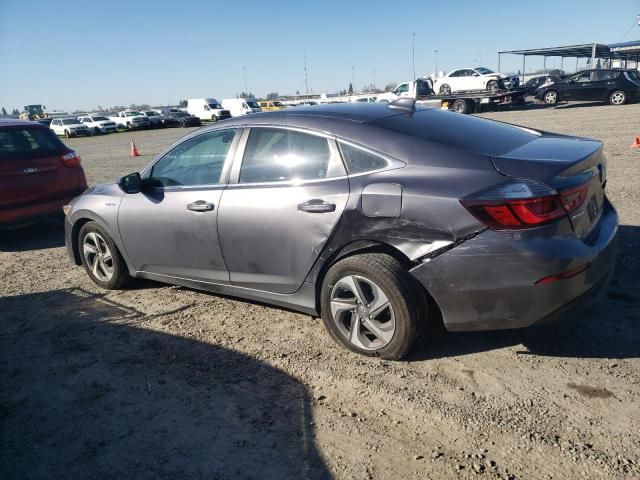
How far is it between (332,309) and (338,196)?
0.75 meters

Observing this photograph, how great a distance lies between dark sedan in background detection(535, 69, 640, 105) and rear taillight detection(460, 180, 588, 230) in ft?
86.3

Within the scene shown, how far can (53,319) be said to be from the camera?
4.38 metres

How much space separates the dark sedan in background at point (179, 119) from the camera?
Answer: 44.3 meters

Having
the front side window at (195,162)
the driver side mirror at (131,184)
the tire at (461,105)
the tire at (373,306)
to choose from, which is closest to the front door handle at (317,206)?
the tire at (373,306)

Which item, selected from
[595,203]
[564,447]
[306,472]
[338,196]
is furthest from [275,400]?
[595,203]

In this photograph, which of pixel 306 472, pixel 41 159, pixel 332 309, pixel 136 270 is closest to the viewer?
pixel 306 472

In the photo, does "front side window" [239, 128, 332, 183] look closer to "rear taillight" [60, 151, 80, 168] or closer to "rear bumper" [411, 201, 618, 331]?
"rear bumper" [411, 201, 618, 331]

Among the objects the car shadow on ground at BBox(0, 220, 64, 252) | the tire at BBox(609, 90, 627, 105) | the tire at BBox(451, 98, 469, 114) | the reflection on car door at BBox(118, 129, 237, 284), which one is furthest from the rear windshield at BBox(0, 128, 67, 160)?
the tire at BBox(609, 90, 627, 105)

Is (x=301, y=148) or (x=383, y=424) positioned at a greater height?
(x=301, y=148)

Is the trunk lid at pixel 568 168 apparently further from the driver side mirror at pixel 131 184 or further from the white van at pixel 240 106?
the white van at pixel 240 106

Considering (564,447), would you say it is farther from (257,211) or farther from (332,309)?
(257,211)

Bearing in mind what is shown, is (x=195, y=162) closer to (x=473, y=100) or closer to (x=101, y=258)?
(x=101, y=258)

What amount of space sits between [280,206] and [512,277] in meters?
1.55

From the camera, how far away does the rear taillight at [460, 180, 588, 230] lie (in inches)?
108
